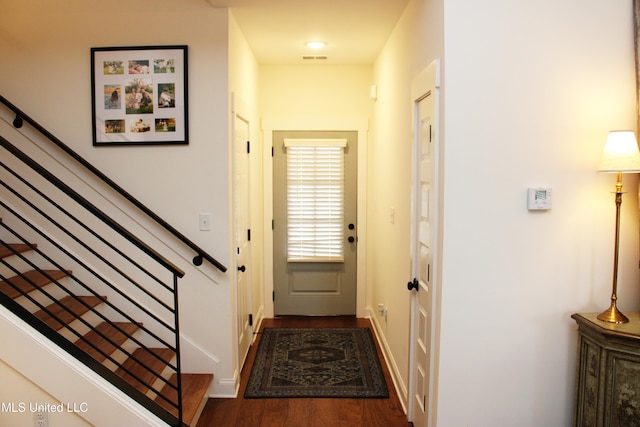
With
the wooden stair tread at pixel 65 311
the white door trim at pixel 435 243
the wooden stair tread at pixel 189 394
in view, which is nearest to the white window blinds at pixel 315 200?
the wooden stair tread at pixel 189 394

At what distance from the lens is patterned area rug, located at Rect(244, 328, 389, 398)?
3367mm

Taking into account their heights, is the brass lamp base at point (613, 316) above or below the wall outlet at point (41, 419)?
above

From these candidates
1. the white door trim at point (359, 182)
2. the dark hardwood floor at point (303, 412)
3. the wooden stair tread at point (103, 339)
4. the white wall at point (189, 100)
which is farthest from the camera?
the white door trim at point (359, 182)

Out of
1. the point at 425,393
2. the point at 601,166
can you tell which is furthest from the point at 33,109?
the point at 601,166

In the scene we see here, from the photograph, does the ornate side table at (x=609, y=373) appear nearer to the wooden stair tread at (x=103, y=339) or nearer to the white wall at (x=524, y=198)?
the white wall at (x=524, y=198)

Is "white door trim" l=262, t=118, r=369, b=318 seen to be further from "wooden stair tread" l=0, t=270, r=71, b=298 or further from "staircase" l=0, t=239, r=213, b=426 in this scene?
"wooden stair tread" l=0, t=270, r=71, b=298

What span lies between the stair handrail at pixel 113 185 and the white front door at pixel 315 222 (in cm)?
195

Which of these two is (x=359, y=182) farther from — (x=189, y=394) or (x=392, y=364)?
(x=189, y=394)

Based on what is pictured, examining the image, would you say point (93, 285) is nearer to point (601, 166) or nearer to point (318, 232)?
point (318, 232)

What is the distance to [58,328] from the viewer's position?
260 cm

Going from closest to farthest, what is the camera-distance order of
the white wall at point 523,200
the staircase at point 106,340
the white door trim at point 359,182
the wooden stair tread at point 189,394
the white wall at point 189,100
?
the white wall at point 523,200
the staircase at point 106,340
the wooden stair tread at point 189,394
the white wall at point 189,100
the white door trim at point 359,182

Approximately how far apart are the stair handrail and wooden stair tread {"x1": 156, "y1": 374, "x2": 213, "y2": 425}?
77 cm

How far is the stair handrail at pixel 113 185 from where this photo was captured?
3031mm

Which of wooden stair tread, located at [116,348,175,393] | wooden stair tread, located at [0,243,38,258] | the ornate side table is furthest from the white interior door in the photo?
the ornate side table
